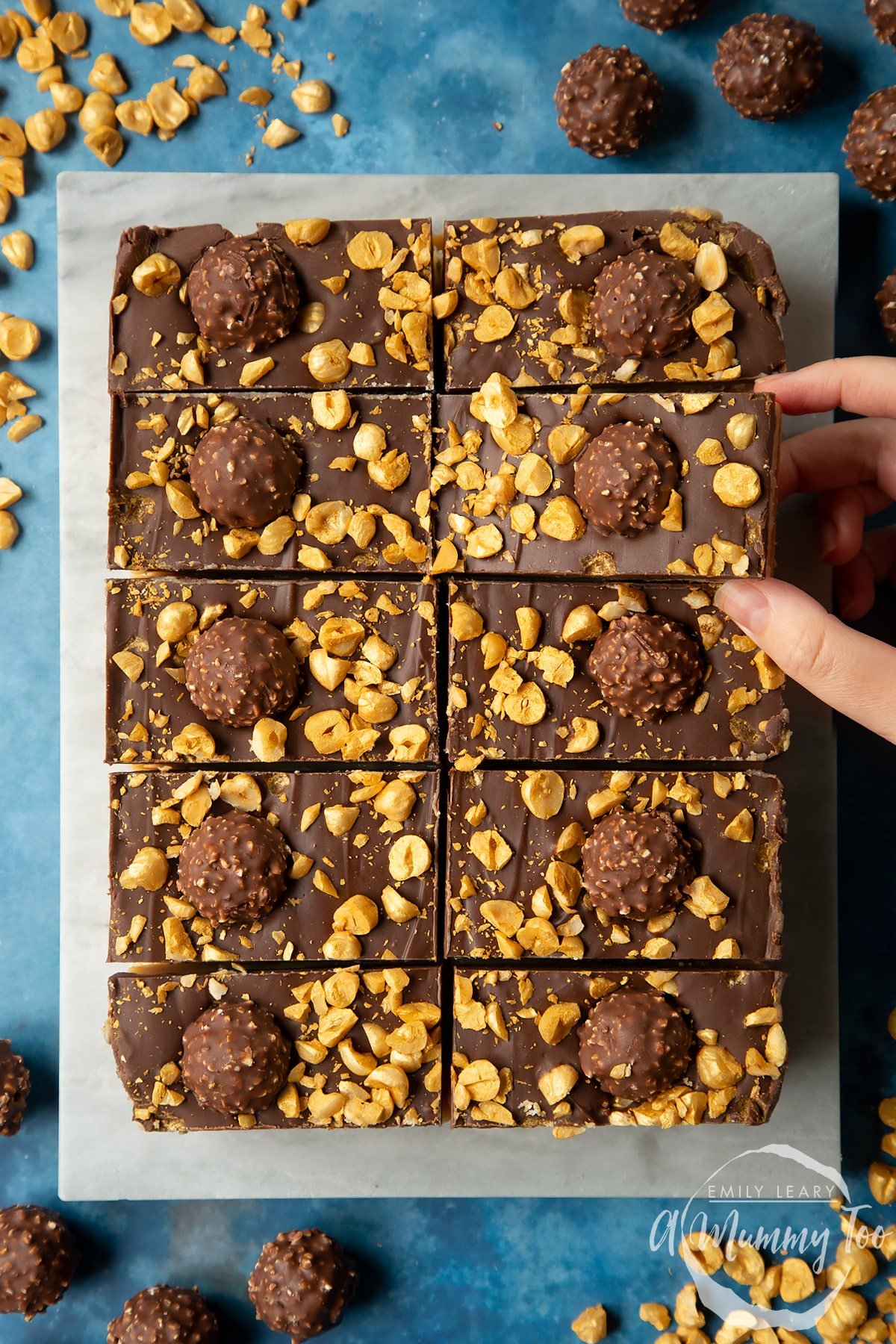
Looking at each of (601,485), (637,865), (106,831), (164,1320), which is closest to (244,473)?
(601,485)

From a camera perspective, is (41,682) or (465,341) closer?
(465,341)

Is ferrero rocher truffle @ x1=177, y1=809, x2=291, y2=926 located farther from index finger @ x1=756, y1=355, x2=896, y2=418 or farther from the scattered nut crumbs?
index finger @ x1=756, y1=355, x2=896, y2=418

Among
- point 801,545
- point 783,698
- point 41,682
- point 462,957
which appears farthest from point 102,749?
point 801,545

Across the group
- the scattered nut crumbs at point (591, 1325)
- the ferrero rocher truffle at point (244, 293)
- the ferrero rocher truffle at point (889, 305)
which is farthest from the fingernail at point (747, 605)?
the scattered nut crumbs at point (591, 1325)

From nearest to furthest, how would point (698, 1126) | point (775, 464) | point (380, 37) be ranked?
point (775, 464) → point (698, 1126) → point (380, 37)

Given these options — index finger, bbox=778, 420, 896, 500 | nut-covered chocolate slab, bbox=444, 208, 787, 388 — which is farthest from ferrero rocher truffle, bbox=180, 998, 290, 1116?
index finger, bbox=778, 420, 896, 500

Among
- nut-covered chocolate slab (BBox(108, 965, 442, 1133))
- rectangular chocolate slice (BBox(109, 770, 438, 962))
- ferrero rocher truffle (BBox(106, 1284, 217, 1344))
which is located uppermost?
rectangular chocolate slice (BBox(109, 770, 438, 962))

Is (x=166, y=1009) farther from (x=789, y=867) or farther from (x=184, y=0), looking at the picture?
(x=184, y=0)
